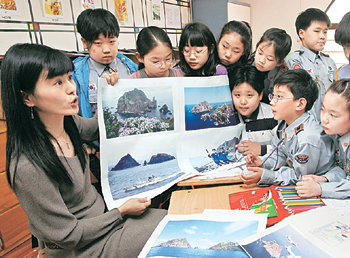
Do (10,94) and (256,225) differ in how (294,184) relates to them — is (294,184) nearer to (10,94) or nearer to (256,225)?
(256,225)

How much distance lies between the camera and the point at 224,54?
1537mm

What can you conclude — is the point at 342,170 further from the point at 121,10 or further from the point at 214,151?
the point at 121,10

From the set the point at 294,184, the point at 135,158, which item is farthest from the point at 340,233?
the point at 135,158

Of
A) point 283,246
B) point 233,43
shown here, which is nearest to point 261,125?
point 233,43

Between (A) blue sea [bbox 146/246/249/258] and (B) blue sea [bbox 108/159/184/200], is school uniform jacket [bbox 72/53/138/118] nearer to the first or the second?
(B) blue sea [bbox 108/159/184/200]

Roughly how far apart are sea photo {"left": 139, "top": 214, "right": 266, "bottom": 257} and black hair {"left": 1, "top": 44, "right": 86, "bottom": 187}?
40cm

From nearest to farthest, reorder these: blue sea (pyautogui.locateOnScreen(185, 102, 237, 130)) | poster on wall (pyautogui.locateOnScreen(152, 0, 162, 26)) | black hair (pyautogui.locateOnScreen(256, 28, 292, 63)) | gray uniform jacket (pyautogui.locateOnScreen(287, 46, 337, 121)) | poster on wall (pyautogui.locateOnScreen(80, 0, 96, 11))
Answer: blue sea (pyautogui.locateOnScreen(185, 102, 237, 130)), black hair (pyautogui.locateOnScreen(256, 28, 292, 63)), gray uniform jacket (pyautogui.locateOnScreen(287, 46, 337, 121)), poster on wall (pyautogui.locateOnScreen(80, 0, 96, 11)), poster on wall (pyautogui.locateOnScreen(152, 0, 162, 26))

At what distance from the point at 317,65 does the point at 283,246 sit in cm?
177

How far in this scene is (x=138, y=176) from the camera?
120 cm

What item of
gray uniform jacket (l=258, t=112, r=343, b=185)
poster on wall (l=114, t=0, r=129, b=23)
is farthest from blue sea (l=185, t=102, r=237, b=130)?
poster on wall (l=114, t=0, r=129, b=23)

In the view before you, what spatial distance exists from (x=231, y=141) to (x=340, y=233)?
0.72 meters

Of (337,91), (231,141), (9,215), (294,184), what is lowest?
(9,215)

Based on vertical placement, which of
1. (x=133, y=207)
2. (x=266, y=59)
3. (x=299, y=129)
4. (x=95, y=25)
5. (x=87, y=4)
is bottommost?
(x=133, y=207)

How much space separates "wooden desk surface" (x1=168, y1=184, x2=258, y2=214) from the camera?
3.21 ft
